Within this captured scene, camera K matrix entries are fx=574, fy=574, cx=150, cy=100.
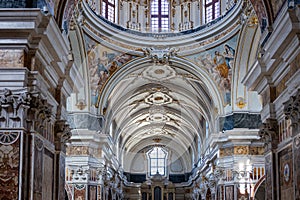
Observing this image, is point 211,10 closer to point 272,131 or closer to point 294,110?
point 272,131

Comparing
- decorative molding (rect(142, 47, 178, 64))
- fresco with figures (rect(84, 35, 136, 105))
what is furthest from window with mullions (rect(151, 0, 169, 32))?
fresco with figures (rect(84, 35, 136, 105))

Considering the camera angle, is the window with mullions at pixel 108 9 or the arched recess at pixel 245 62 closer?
the arched recess at pixel 245 62

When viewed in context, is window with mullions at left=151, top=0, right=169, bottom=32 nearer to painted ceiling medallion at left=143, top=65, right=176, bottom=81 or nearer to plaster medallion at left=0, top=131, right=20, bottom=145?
painted ceiling medallion at left=143, top=65, right=176, bottom=81

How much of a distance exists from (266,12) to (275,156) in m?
3.12

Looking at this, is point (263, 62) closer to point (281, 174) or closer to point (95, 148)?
point (281, 174)

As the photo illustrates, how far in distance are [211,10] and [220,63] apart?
2074mm

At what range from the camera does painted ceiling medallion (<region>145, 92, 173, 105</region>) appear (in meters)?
28.4

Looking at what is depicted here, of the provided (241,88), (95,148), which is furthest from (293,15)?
(95,148)

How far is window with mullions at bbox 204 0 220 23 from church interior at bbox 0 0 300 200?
0.23ft

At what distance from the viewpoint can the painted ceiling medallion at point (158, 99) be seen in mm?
28406

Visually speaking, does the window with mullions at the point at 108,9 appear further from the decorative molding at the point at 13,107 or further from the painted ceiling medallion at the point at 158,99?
the decorative molding at the point at 13,107

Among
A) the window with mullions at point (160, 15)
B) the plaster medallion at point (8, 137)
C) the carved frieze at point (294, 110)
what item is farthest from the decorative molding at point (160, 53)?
the plaster medallion at point (8, 137)

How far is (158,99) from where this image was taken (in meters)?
29.4

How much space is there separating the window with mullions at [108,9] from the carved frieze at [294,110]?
40.0 ft
